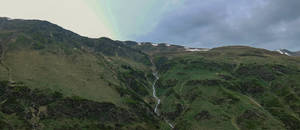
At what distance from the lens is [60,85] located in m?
170

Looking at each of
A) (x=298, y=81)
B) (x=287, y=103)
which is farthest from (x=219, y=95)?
(x=298, y=81)

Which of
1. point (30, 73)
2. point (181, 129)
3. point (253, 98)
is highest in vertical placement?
point (30, 73)

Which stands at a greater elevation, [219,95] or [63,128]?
[219,95]

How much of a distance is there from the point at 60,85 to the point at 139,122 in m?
73.2

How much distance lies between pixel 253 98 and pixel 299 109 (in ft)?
128

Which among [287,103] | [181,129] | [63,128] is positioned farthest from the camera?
[287,103]

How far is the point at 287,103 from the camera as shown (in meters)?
166

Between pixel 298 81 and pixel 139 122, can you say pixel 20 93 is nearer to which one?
pixel 139 122

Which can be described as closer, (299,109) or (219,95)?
(299,109)

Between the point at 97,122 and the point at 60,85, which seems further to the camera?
the point at 60,85

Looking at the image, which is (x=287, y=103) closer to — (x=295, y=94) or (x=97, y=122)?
(x=295, y=94)

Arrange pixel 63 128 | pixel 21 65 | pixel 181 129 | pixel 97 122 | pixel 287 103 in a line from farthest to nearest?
pixel 21 65 < pixel 287 103 < pixel 181 129 < pixel 97 122 < pixel 63 128

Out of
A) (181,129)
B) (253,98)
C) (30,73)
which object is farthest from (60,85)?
(253,98)

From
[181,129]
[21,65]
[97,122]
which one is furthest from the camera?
[21,65]
